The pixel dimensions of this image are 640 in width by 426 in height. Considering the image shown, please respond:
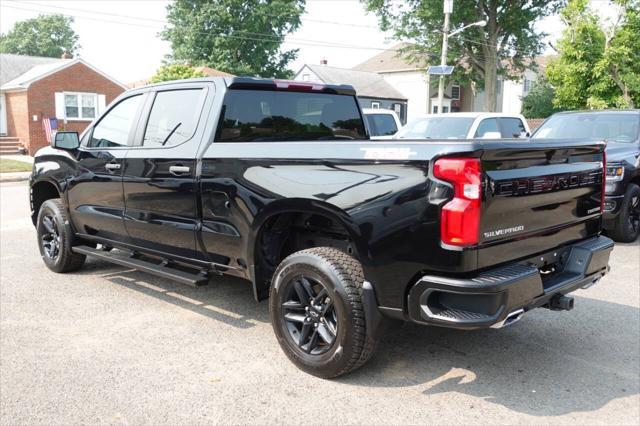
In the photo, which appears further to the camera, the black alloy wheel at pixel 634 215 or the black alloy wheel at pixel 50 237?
the black alloy wheel at pixel 634 215

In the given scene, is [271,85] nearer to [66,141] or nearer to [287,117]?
[287,117]

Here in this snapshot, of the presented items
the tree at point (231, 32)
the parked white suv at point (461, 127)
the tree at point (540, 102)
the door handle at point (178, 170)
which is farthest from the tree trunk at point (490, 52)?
the door handle at point (178, 170)

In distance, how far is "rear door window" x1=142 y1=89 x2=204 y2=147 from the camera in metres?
4.76

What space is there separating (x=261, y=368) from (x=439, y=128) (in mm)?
8073

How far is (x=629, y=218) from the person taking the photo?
8352 millimetres

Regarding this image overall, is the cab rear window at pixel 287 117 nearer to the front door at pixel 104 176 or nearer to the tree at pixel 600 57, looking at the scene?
the front door at pixel 104 176

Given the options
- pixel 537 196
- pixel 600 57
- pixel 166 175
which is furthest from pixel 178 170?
pixel 600 57

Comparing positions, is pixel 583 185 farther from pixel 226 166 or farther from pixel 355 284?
pixel 226 166

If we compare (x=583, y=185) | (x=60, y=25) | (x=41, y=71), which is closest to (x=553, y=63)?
(x=583, y=185)

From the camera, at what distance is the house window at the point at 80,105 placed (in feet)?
101

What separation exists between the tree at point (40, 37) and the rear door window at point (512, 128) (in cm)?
8695

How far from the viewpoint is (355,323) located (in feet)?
Result: 11.7

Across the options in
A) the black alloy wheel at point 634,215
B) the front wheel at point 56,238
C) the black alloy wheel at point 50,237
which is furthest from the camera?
the black alloy wheel at point 634,215

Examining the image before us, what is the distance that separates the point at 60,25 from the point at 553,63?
3353 inches
